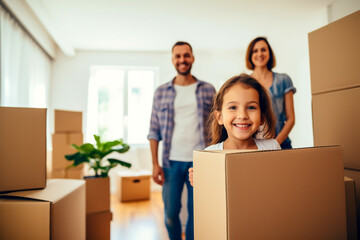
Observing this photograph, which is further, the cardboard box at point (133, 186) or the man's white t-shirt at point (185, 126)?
the cardboard box at point (133, 186)

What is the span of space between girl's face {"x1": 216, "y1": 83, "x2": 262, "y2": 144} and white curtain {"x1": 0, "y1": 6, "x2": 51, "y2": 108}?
233 cm

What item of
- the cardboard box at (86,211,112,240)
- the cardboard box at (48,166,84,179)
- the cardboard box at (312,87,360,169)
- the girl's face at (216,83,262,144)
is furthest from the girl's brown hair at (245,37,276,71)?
the cardboard box at (48,166,84,179)

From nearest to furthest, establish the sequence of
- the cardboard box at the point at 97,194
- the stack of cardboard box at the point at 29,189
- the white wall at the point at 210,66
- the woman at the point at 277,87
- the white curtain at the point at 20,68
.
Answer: the stack of cardboard box at the point at 29,189, the woman at the point at 277,87, the cardboard box at the point at 97,194, the white curtain at the point at 20,68, the white wall at the point at 210,66

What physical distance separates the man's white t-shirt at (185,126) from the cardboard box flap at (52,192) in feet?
2.03

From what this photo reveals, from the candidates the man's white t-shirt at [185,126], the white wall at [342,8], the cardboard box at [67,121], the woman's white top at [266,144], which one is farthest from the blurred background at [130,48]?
the woman's white top at [266,144]

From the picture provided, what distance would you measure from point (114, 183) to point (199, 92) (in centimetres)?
286

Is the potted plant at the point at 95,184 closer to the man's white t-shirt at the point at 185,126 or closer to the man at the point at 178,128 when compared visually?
the man at the point at 178,128

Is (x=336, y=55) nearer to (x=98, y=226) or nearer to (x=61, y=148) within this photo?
(x=98, y=226)

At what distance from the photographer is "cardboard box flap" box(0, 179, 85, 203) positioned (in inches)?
31.9

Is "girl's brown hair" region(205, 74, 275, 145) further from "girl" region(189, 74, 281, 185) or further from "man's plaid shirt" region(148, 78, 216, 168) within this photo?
"man's plaid shirt" region(148, 78, 216, 168)

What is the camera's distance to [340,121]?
36.1 inches

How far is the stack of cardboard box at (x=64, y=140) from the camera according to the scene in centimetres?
207

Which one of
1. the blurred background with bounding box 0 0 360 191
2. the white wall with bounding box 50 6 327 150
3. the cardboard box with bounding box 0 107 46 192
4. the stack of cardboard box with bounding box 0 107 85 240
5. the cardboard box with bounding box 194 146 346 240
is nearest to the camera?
the cardboard box with bounding box 194 146 346 240

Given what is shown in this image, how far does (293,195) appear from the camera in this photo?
48cm
